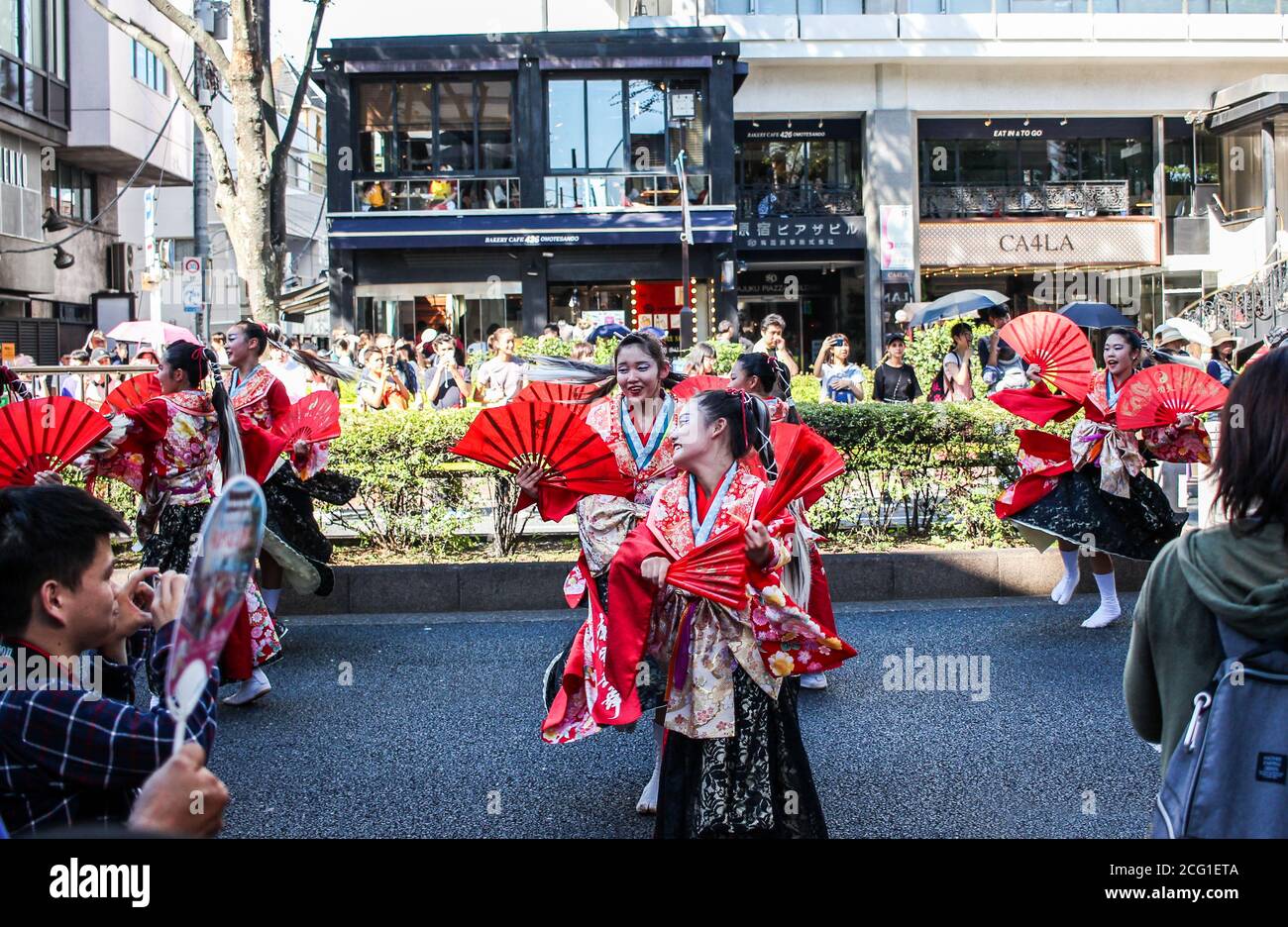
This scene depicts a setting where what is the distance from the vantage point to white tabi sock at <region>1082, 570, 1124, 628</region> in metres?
7.54

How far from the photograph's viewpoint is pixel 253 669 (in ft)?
20.0

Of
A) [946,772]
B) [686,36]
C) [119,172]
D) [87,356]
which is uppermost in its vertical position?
[686,36]

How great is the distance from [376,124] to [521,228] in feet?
12.6

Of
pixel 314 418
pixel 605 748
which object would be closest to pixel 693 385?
pixel 605 748

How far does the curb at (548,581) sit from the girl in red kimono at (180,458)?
216cm

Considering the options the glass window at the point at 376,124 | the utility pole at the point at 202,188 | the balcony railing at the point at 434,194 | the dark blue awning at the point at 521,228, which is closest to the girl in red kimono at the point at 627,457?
the utility pole at the point at 202,188

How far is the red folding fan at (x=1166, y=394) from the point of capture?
21.9ft

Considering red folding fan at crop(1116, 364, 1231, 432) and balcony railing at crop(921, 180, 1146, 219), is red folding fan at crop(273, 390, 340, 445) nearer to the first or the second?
red folding fan at crop(1116, 364, 1231, 432)

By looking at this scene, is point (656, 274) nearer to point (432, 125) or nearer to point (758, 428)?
point (432, 125)

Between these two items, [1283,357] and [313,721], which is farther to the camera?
[313,721]

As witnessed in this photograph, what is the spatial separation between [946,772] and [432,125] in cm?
2245

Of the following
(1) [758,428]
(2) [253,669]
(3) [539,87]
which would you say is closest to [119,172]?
(3) [539,87]

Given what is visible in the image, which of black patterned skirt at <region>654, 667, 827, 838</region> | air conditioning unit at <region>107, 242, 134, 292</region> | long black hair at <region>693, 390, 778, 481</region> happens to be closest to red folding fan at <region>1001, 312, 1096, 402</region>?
long black hair at <region>693, 390, 778, 481</region>

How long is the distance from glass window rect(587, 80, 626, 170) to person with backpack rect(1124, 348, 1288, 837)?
23.9m
